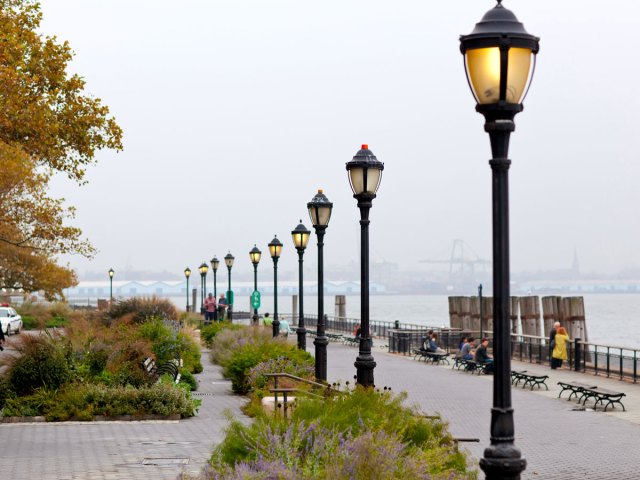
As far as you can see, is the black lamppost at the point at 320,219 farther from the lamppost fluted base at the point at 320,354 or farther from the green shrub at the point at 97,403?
the green shrub at the point at 97,403

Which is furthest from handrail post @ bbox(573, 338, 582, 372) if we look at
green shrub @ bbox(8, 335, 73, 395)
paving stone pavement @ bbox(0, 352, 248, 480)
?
green shrub @ bbox(8, 335, 73, 395)

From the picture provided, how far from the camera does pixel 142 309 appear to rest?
3616 centimetres

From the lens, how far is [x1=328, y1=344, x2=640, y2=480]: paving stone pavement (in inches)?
617

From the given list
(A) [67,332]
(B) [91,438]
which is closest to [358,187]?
(B) [91,438]

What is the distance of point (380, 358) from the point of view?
4178 cm

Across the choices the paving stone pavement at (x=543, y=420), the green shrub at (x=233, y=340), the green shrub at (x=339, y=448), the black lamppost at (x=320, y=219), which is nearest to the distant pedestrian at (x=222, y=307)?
the paving stone pavement at (x=543, y=420)

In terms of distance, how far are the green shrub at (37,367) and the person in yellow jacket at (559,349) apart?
18.8 metres

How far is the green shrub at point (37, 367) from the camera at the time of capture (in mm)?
19953

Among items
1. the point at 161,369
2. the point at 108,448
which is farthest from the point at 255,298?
the point at 108,448

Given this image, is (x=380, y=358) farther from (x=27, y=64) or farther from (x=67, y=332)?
(x=27, y=64)

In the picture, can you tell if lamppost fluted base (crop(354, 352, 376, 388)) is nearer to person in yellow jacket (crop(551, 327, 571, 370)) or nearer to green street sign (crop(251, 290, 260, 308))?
person in yellow jacket (crop(551, 327, 571, 370))

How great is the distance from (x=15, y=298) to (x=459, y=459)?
331 ft

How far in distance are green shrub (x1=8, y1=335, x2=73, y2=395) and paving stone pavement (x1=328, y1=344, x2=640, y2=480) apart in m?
6.94

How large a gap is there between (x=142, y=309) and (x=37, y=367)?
16.1 metres
